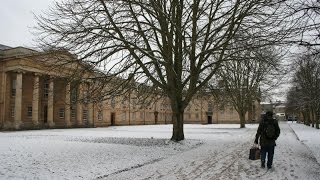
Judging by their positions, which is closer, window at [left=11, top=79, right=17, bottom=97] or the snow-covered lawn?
the snow-covered lawn

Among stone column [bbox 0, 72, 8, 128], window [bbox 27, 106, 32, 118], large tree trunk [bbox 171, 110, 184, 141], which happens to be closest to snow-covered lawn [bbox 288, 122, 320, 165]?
large tree trunk [bbox 171, 110, 184, 141]

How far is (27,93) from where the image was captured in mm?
53938

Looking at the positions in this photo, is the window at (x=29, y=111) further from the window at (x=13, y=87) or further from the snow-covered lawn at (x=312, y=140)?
the snow-covered lawn at (x=312, y=140)

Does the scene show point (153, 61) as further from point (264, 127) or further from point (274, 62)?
point (264, 127)

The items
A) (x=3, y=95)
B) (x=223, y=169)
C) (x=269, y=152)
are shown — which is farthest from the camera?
(x=3, y=95)

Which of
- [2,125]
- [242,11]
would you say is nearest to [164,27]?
[242,11]

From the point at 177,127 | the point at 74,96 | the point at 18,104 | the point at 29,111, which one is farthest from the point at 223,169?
the point at 29,111

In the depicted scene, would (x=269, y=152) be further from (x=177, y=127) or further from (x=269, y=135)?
(x=177, y=127)

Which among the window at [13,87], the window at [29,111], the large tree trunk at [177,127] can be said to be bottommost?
the large tree trunk at [177,127]

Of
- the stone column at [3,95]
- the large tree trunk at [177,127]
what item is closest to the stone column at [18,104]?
the stone column at [3,95]

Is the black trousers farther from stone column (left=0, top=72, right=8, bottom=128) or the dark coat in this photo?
stone column (left=0, top=72, right=8, bottom=128)

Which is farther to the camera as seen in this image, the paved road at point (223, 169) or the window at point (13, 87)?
the window at point (13, 87)

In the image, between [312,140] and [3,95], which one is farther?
[3,95]

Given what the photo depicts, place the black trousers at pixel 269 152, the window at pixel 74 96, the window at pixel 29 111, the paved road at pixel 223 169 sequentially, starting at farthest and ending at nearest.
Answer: the window at pixel 29 111, the window at pixel 74 96, the black trousers at pixel 269 152, the paved road at pixel 223 169
